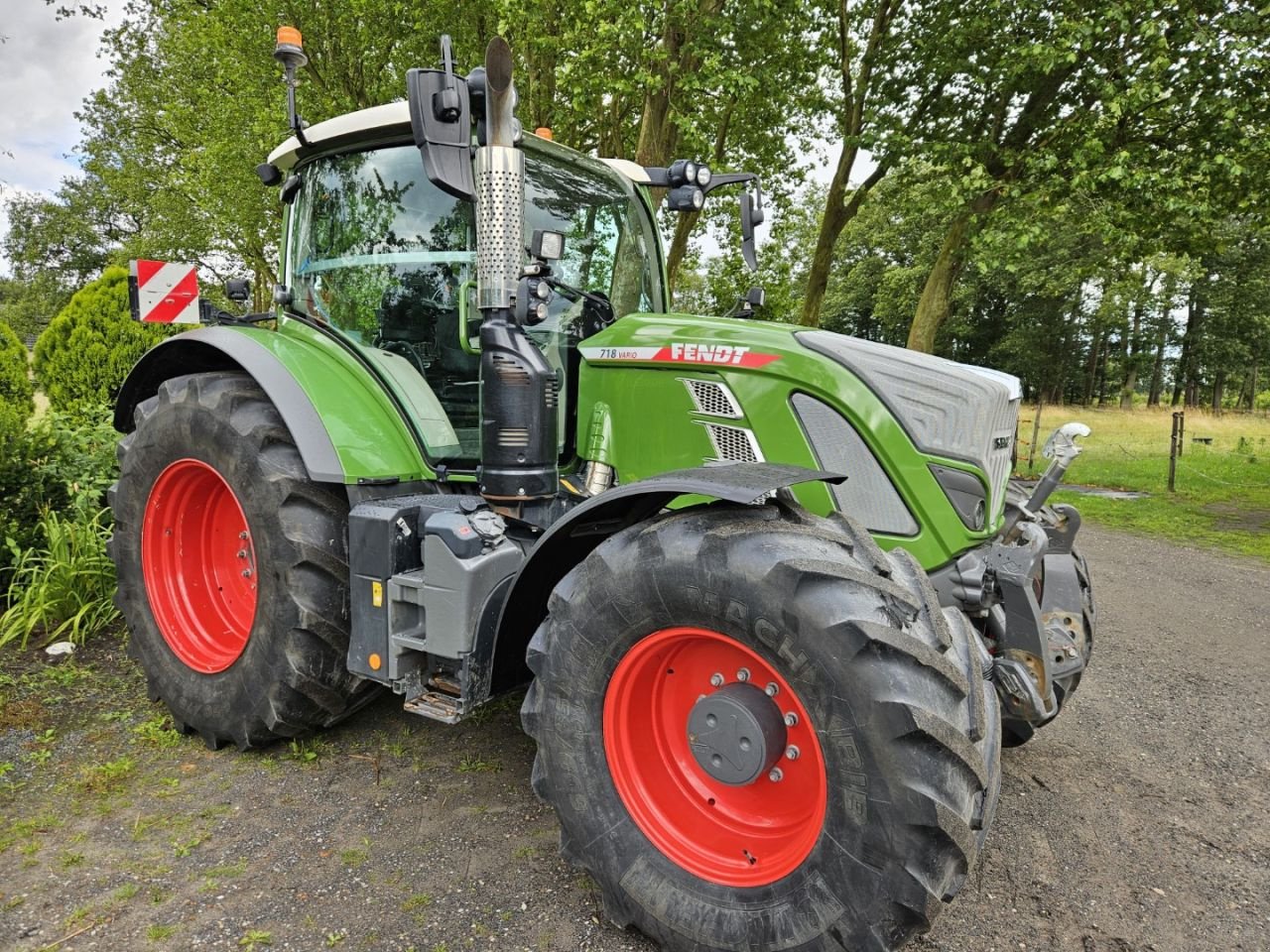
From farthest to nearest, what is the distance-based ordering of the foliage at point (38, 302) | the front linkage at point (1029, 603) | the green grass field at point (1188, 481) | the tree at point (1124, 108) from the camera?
1. the foliage at point (38, 302)
2. the green grass field at point (1188, 481)
3. the tree at point (1124, 108)
4. the front linkage at point (1029, 603)

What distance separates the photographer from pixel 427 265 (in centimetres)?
315

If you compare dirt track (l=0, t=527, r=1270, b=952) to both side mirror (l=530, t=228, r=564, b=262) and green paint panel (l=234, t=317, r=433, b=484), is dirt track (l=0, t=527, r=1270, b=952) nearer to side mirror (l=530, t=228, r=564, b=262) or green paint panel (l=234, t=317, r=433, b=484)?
green paint panel (l=234, t=317, r=433, b=484)

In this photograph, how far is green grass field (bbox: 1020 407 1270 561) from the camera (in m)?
8.82

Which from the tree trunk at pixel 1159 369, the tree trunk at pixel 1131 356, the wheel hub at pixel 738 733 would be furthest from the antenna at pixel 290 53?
the tree trunk at pixel 1159 369

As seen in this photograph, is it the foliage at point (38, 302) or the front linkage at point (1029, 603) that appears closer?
the front linkage at point (1029, 603)

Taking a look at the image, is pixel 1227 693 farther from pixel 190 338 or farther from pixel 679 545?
pixel 190 338

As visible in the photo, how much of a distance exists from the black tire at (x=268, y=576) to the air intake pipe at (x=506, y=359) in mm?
663

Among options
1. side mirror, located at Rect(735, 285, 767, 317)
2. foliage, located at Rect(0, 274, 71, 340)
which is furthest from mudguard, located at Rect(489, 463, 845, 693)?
foliage, located at Rect(0, 274, 71, 340)

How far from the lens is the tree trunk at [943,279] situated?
34.2 ft

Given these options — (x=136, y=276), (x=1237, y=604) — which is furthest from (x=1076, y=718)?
(x=136, y=276)

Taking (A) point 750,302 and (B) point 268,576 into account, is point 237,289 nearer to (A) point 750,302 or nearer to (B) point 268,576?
(B) point 268,576

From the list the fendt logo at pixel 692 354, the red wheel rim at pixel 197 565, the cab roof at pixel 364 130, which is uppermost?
the cab roof at pixel 364 130

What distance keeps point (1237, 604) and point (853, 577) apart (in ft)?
18.9

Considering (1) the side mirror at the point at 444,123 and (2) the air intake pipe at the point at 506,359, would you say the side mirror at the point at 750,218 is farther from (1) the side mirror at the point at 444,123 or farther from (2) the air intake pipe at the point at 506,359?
(1) the side mirror at the point at 444,123
